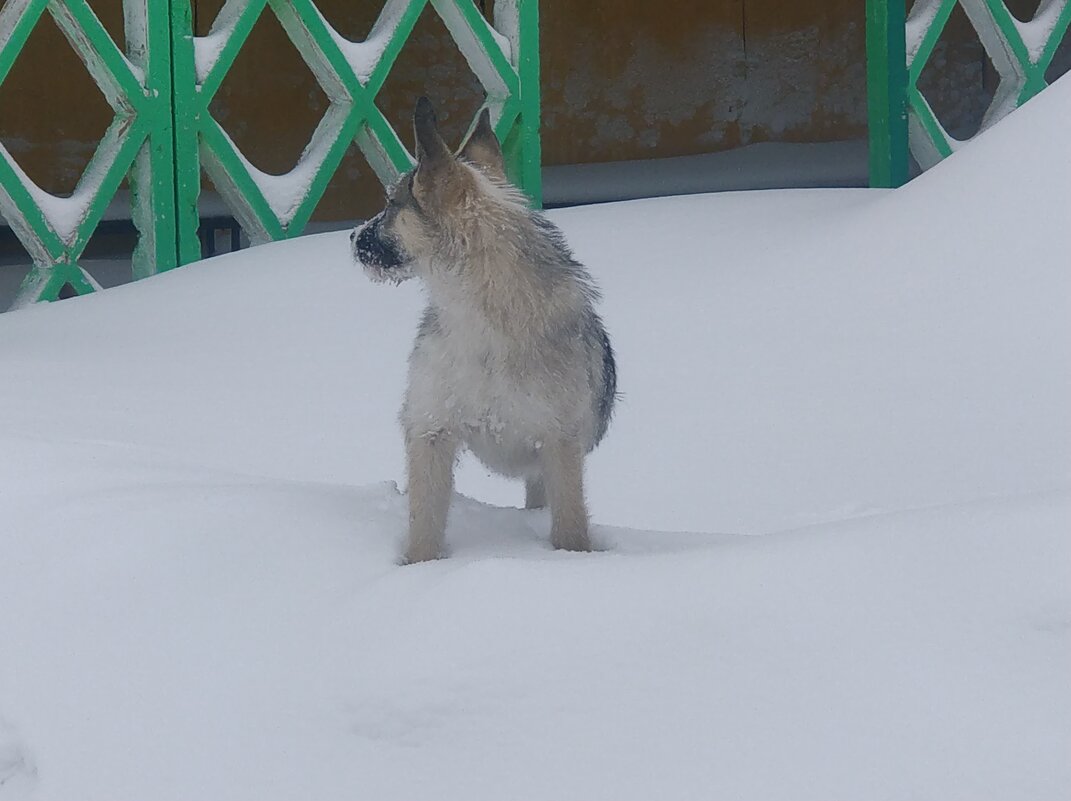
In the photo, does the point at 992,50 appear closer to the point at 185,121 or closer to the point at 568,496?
the point at 185,121

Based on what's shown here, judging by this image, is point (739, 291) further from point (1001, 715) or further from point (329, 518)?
point (1001, 715)

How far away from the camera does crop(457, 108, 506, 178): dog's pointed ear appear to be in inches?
117

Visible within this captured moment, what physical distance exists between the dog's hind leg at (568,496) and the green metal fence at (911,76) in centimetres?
468

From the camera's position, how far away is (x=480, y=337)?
2771 millimetres

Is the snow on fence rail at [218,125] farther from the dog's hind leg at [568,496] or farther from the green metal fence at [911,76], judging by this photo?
the dog's hind leg at [568,496]

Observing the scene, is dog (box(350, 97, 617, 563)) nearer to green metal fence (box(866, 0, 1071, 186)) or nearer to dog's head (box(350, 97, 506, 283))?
dog's head (box(350, 97, 506, 283))

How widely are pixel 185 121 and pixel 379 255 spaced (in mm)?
3477

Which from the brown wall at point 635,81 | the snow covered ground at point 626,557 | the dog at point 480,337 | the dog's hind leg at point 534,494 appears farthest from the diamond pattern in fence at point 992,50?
the dog at point 480,337

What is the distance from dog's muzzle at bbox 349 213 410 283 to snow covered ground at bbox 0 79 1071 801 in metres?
0.51

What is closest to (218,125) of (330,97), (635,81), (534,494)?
(330,97)

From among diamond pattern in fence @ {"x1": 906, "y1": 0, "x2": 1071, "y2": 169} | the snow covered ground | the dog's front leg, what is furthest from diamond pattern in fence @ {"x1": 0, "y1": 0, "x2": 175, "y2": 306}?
diamond pattern in fence @ {"x1": 906, "y1": 0, "x2": 1071, "y2": 169}

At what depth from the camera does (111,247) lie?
34.5ft

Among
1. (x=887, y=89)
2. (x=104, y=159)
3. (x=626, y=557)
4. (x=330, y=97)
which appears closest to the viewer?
(x=626, y=557)

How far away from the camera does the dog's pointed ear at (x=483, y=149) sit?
298 centimetres
